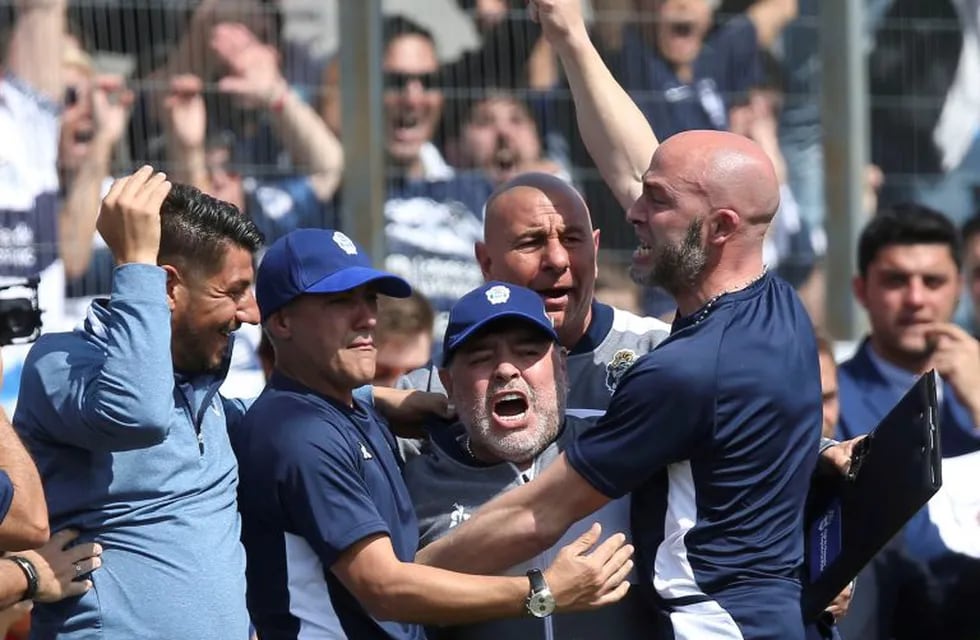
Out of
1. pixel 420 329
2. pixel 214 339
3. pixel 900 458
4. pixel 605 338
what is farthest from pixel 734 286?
pixel 420 329

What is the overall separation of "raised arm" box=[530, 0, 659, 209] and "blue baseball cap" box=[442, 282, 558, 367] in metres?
0.74

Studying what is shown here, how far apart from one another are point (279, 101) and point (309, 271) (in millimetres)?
2963

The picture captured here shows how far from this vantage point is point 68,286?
687 cm

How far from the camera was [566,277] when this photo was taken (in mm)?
5145

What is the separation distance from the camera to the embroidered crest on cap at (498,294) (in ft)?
15.0

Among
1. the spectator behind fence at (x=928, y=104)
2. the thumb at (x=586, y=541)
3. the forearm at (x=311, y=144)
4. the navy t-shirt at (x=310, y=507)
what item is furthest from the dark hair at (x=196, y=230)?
the spectator behind fence at (x=928, y=104)

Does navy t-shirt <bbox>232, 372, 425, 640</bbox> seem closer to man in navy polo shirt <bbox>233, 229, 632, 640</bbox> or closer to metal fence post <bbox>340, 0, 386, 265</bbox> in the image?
man in navy polo shirt <bbox>233, 229, 632, 640</bbox>

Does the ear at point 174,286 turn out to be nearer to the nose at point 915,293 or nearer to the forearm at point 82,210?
the forearm at point 82,210

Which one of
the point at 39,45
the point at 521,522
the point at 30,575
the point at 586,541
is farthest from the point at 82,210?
the point at 586,541

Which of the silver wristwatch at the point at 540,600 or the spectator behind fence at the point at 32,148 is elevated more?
the spectator behind fence at the point at 32,148

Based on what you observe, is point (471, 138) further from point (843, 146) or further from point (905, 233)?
point (905, 233)

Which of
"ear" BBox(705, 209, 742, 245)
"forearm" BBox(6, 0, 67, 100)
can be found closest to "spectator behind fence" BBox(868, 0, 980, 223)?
"forearm" BBox(6, 0, 67, 100)

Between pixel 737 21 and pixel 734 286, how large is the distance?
141 inches

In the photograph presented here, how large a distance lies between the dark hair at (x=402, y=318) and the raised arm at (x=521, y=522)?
250cm
